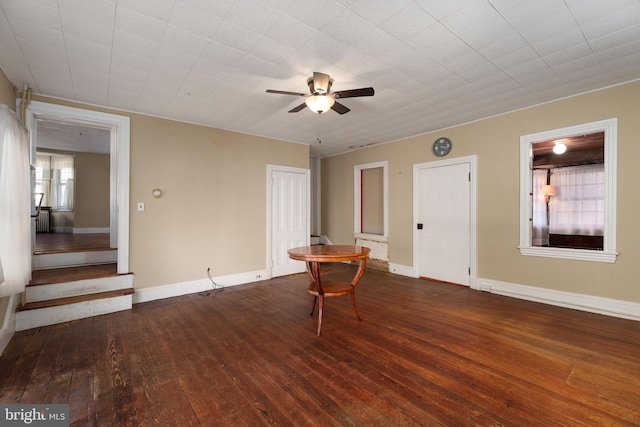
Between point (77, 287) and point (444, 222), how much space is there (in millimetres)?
5268

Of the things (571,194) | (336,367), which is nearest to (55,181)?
(336,367)

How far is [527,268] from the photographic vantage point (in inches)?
148

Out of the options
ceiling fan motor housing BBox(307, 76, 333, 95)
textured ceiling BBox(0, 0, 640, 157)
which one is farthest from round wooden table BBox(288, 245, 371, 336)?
textured ceiling BBox(0, 0, 640, 157)

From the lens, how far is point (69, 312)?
3.12m

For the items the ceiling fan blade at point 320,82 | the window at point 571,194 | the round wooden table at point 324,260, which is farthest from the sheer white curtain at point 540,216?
the ceiling fan blade at point 320,82

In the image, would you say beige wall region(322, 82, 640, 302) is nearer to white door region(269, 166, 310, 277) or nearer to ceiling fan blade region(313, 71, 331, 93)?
white door region(269, 166, 310, 277)

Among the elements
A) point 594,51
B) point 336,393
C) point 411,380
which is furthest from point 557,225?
point 336,393

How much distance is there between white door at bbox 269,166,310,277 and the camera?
16.8ft

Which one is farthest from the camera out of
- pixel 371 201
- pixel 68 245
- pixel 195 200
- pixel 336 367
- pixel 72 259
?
pixel 371 201

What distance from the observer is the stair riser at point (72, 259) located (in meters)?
3.92

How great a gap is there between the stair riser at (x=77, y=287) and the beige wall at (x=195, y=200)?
184 millimetres

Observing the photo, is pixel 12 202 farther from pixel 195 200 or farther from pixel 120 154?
pixel 195 200

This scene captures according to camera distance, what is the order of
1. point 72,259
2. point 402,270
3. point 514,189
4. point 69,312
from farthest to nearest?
point 402,270
point 72,259
point 514,189
point 69,312

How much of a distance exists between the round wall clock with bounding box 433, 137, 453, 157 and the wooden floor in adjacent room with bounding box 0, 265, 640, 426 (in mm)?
2468
